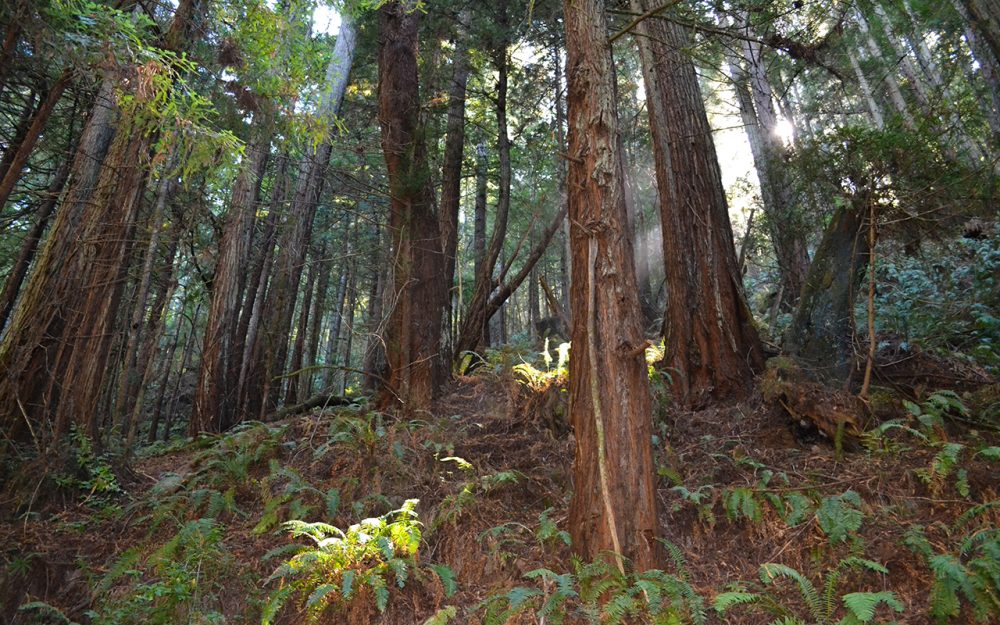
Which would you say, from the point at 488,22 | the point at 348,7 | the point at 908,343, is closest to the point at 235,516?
the point at 348,7

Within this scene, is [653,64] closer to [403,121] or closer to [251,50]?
[403,121]

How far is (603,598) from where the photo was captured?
3.02 metres

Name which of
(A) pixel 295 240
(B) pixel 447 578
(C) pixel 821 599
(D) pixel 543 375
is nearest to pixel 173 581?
(B) pixel 447 578

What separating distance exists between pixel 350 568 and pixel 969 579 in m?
3.59

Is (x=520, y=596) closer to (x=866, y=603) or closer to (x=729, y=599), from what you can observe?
(x=729, y=599)

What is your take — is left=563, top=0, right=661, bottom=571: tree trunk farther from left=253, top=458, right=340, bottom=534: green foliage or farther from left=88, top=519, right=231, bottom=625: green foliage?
left=88, top=519, right=231, bottom=625: green foliage

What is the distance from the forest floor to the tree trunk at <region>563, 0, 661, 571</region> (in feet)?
1.03

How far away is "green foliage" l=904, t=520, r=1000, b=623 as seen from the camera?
263 cm

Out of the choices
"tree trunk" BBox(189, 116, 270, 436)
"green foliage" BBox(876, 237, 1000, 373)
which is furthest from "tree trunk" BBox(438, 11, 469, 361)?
"green foliage" BBox(876, 237, 1000, 373)

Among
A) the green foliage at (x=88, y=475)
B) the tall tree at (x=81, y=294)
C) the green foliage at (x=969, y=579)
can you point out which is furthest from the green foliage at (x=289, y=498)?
the green foliage at (x=969, y=579)

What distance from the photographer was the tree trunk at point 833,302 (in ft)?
17.3

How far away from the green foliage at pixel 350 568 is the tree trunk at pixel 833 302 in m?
4.15

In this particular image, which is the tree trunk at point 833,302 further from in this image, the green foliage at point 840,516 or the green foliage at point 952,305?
the green foliage at point 840,516

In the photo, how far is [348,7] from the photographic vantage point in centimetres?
696
